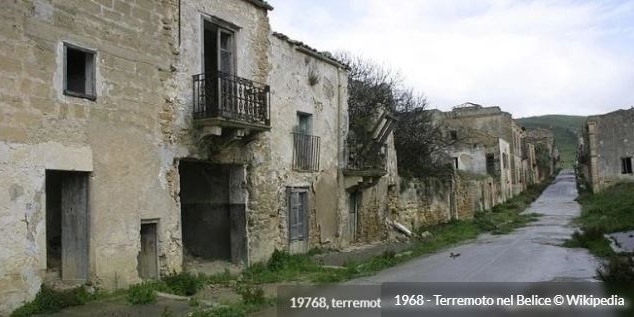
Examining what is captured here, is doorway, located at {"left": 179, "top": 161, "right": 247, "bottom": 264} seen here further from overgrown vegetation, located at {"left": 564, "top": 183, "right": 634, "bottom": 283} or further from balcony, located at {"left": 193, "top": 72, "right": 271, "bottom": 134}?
overgrown vegetation, located at {"left": 564, "top": 183, "right": 634, "bottom": 283}

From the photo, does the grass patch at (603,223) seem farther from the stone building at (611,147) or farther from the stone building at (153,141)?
the stone building at (153,141)

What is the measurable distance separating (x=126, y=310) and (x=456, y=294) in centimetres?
545

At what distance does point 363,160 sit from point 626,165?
1164 inches

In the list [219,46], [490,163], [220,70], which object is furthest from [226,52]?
[490,163]

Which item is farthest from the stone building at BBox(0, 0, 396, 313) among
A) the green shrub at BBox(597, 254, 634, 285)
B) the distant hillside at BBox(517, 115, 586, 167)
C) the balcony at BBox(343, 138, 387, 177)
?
the distant hillside at BBox(517, 115, 586, 167)

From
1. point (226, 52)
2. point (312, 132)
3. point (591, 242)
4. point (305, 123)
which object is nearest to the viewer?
point (226, 52)

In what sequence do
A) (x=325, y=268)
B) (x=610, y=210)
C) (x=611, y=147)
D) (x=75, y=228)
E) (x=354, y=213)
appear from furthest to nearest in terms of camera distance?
(x=611, y=147), (x=610, y=210), (x=354, y=213), (x=325, y=268), (x=75, y=228)

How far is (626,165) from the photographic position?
42562 millimetres

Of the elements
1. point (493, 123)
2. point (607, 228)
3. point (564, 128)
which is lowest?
point (607, 228)

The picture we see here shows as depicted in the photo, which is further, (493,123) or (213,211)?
(493,123)

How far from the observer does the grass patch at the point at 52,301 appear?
9164 millimetres

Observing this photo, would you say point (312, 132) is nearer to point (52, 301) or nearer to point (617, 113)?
point (52, 301)

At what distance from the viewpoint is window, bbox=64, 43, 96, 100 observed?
34.3ft

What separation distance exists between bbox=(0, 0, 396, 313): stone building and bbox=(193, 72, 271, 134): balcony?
3cm
